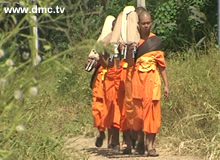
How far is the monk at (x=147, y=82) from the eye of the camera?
9359mm

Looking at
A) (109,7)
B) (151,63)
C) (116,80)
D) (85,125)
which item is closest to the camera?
(151,63)

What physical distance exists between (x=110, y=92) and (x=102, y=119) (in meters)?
0.38

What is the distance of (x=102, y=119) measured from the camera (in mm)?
10250

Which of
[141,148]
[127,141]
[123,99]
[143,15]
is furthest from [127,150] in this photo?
[143,15]

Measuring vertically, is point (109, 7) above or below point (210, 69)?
above

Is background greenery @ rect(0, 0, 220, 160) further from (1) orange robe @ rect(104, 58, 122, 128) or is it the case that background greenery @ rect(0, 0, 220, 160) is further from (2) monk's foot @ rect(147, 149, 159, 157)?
(1) orange robe @ rect(104, 58, 122, 128)

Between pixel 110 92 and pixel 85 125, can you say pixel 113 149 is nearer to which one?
pixel 110 92

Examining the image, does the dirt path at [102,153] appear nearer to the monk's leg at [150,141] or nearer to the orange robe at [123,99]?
the monk's leg at [150,141]

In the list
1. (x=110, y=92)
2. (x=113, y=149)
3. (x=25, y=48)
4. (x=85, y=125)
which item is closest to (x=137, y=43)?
(x=110, y=92)

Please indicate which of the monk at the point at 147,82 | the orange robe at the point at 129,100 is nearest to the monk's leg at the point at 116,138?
the orange robe at the point at 129,100

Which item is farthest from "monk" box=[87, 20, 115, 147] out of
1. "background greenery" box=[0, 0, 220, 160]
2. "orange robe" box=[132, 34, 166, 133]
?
"orange robe" box=[132, 34, 166, 133]

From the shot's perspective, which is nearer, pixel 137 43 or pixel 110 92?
pixel 137 43

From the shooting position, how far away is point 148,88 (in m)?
9.37

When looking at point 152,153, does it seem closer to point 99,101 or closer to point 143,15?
point 99,101
